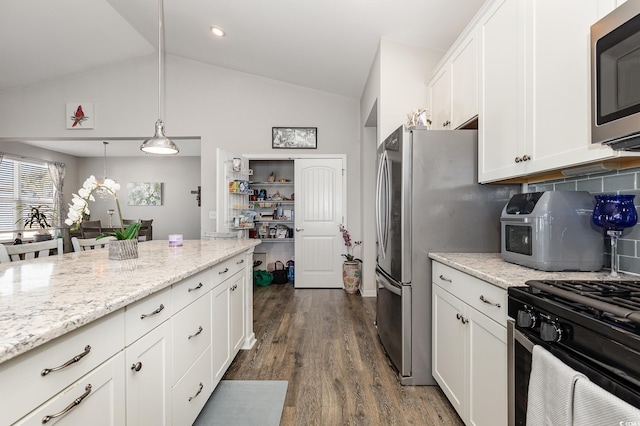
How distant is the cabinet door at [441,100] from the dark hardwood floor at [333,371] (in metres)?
1.99

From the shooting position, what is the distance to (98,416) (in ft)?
2.89

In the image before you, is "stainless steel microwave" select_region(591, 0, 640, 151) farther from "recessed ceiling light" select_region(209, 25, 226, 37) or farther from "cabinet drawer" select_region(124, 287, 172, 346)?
"recessed ceiling light" select_region(209, 25, 226, 37)

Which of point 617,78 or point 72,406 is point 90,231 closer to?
point 72,406

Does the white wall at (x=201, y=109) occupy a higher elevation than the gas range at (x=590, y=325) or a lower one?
higher

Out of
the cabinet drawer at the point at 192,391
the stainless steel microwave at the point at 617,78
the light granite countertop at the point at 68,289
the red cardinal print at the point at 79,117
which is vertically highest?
the red cardinal print at the point at 79,117

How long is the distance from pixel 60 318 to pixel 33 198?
849cm

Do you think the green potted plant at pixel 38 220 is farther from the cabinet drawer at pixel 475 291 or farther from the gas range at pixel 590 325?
the gas range at pixel 590 325

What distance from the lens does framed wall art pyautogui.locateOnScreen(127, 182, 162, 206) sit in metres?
8.27

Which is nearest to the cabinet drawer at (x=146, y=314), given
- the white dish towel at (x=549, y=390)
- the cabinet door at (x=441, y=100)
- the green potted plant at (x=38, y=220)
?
the white dish towel at (x=549, y=390)

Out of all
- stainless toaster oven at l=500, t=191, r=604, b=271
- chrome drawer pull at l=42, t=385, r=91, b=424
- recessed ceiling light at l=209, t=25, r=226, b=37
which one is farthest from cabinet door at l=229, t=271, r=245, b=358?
recessed ceiling light at l=209, t=25, r=226, b=37

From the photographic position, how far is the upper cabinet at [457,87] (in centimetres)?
209

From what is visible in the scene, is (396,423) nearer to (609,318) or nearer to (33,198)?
(609,318)

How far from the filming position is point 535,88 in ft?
4.88

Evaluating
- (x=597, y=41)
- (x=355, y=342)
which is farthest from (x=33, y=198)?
(x=597, y=41)
